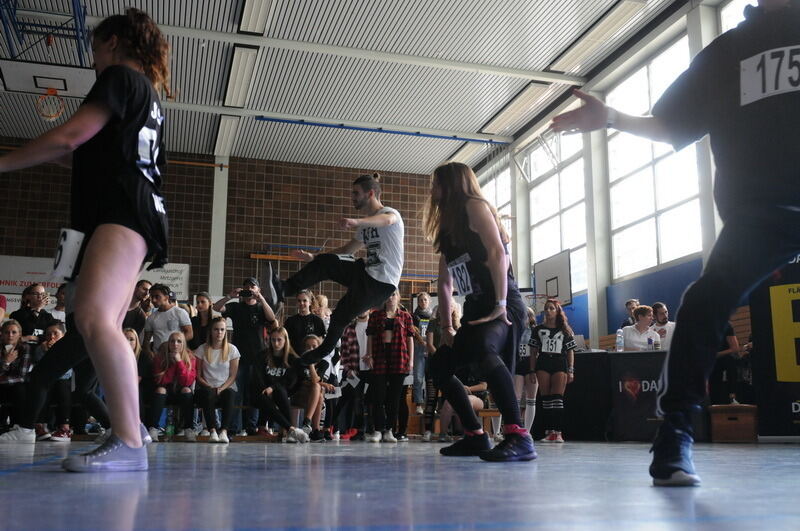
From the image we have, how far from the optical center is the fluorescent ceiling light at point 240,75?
39.9ft

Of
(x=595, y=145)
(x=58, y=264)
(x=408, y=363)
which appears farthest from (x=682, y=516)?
(x=595, y=145)

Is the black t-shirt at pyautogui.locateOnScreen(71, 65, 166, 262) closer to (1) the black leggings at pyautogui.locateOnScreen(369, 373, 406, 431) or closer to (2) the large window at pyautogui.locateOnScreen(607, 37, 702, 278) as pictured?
(1) the black leggings at pyautogui.locateOnScreen(369, 373, 406, 431)

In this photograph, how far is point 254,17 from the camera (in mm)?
11281

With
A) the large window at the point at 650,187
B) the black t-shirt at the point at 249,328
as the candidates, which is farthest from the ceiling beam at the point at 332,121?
the black t-shirt at the point at 249,328

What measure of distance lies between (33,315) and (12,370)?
93cm

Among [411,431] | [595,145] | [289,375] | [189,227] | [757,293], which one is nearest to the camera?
[757,293]

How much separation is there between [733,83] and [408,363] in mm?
5192

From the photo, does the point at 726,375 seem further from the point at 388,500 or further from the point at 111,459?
the point at 388,500

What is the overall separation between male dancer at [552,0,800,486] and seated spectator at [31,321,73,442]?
569 cm

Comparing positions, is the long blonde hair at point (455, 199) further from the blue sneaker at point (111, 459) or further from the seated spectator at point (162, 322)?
the seated spectator at point (162, 322)

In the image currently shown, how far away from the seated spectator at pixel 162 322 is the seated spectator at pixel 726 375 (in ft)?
19.2

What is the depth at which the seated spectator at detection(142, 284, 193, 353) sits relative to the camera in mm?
7707

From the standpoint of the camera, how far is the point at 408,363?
7.06 metres

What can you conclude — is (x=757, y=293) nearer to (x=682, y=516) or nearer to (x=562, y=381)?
(x=562, y=381)
